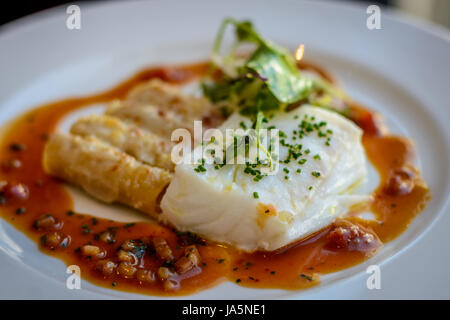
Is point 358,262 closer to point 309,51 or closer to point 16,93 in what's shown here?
point 309,51

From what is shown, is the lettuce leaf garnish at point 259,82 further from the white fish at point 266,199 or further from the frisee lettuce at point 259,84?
the white fish at point 266,199

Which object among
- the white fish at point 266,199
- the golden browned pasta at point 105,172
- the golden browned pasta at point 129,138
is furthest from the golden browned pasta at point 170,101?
the white fish at point 266,199

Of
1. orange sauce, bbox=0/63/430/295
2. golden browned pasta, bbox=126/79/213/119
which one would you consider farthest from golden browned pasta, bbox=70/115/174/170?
orange sauce, bbox=0/63/430/295

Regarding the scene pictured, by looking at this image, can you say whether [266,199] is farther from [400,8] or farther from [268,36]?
[400,8]

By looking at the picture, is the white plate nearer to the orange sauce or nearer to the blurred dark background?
the orange sauce

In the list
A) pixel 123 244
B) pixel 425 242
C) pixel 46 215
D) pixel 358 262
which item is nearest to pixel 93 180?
pixel 46 215
